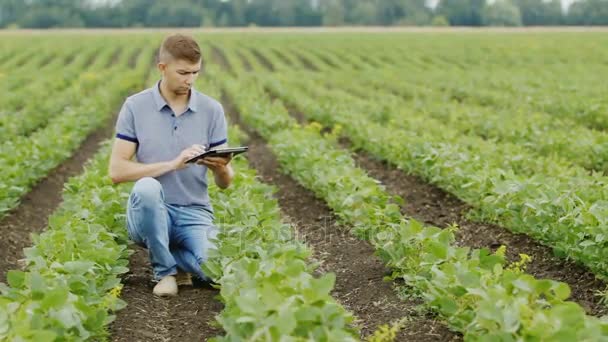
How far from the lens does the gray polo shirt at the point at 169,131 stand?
515 cm

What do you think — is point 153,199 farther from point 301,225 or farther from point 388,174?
point 388,174

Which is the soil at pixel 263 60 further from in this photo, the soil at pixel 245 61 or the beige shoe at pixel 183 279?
the beige shoe at pixel 183 279

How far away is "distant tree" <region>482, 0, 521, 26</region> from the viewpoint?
82.6m

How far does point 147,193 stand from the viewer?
4910mm

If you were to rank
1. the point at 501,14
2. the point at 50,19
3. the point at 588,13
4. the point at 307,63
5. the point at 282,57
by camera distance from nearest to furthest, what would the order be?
the point at 307,63 < the point at 282,57 < the point at 588,13 < the point at 50,19 < the point at 501,14

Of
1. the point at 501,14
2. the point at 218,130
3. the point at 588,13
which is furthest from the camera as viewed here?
the point at 501,14

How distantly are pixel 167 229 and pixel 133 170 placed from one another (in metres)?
0.41

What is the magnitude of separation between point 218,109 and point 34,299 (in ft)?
6.64

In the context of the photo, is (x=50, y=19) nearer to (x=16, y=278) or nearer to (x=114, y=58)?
(x=114, y=58)

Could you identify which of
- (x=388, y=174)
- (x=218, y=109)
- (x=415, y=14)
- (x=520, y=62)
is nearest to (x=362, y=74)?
(x=520, y=62)

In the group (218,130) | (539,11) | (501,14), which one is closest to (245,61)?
(218,130)

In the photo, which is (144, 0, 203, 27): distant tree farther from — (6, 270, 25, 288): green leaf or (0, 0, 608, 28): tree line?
(6, 270, 25, 288): green leaf

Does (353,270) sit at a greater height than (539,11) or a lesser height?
greater

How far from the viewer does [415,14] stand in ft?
292
